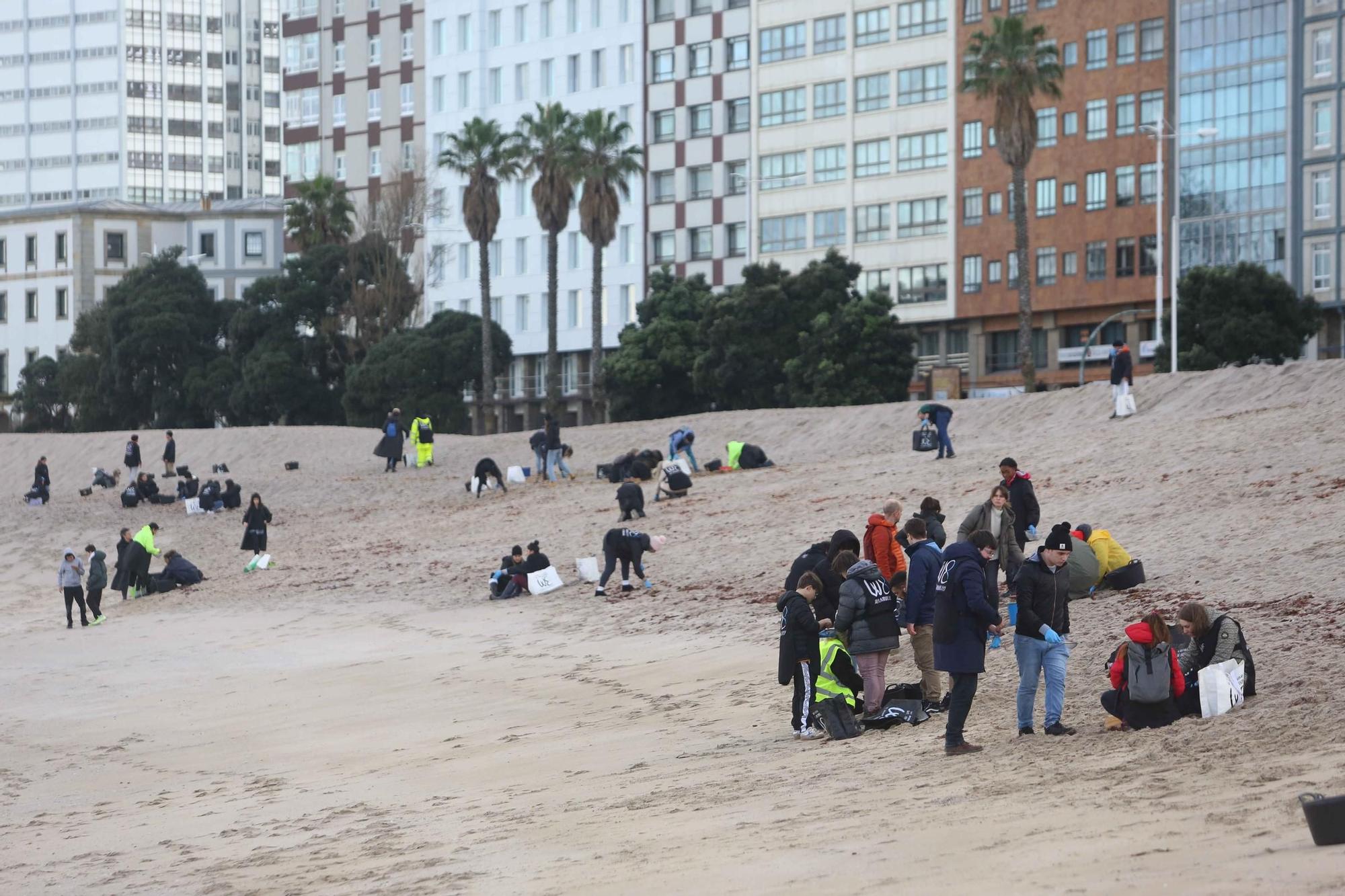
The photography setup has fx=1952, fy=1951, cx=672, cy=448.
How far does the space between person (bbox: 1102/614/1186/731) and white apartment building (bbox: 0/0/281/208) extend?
515 ft

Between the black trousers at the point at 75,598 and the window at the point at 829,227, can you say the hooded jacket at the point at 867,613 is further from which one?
the window at the point at 829,227

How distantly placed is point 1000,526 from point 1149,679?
5863 millimetres

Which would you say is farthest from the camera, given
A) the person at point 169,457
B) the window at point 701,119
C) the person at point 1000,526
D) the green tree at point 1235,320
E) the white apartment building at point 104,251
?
the white apartment building at point 104,251

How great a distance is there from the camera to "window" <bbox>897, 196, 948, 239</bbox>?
89.9 metres

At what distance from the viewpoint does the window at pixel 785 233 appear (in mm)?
95188

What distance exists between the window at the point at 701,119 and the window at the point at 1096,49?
2214 centimetres

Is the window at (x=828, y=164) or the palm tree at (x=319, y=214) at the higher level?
the window at (x=828, y=164)

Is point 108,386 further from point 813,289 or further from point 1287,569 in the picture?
point 1287,569

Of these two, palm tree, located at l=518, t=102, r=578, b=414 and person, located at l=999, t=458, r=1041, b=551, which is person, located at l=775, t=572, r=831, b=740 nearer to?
person, located at l=999, t=458, r=1041, b=551

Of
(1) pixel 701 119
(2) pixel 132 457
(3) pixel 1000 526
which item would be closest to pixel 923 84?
(1) pixel 701 119

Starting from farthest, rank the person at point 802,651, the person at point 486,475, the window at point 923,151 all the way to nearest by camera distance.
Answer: the window at point 923,151, the person at point 486,475, the person at point 802,651

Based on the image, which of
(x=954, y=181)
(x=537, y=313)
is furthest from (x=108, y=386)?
(x=954, y=181)

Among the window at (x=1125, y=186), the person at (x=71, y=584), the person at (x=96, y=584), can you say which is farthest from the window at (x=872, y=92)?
the person at (x=71, y=584)

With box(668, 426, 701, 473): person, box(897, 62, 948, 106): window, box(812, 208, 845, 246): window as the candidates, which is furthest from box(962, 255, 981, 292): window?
box(668, 426, 701, 473): person
